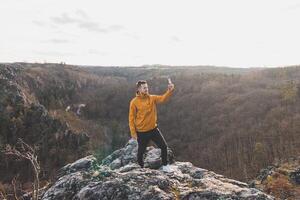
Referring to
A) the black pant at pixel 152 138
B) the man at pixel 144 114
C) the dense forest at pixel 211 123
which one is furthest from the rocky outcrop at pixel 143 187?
the dense forest at pixel 211 123

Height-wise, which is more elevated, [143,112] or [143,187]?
[143,112]

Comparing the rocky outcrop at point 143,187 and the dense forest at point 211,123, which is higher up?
the rocky outcrop at point 143,187

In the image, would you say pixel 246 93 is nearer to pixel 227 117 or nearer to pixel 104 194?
pixel 227 117

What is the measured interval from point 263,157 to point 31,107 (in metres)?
53.6

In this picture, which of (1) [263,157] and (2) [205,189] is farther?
(1) [263,157]

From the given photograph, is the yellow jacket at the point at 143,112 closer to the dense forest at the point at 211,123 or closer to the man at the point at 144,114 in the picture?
the man at the point at 144,114

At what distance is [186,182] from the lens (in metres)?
12.8

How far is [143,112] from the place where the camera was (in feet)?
45.6

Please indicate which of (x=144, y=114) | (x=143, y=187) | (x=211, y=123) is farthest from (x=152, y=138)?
(x=211, y=123)

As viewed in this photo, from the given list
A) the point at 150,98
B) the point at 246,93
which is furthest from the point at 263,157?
the point at 150,98

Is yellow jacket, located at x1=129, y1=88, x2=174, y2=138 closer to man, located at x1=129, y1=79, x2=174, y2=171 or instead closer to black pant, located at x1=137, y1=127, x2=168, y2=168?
man, located at x1=129, y1=79, x2=174, y2=171

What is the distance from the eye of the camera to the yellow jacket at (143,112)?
1391 centimetres

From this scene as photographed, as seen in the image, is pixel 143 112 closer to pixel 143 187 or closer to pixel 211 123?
pixel 143 187

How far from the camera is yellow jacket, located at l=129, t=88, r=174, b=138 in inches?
548
